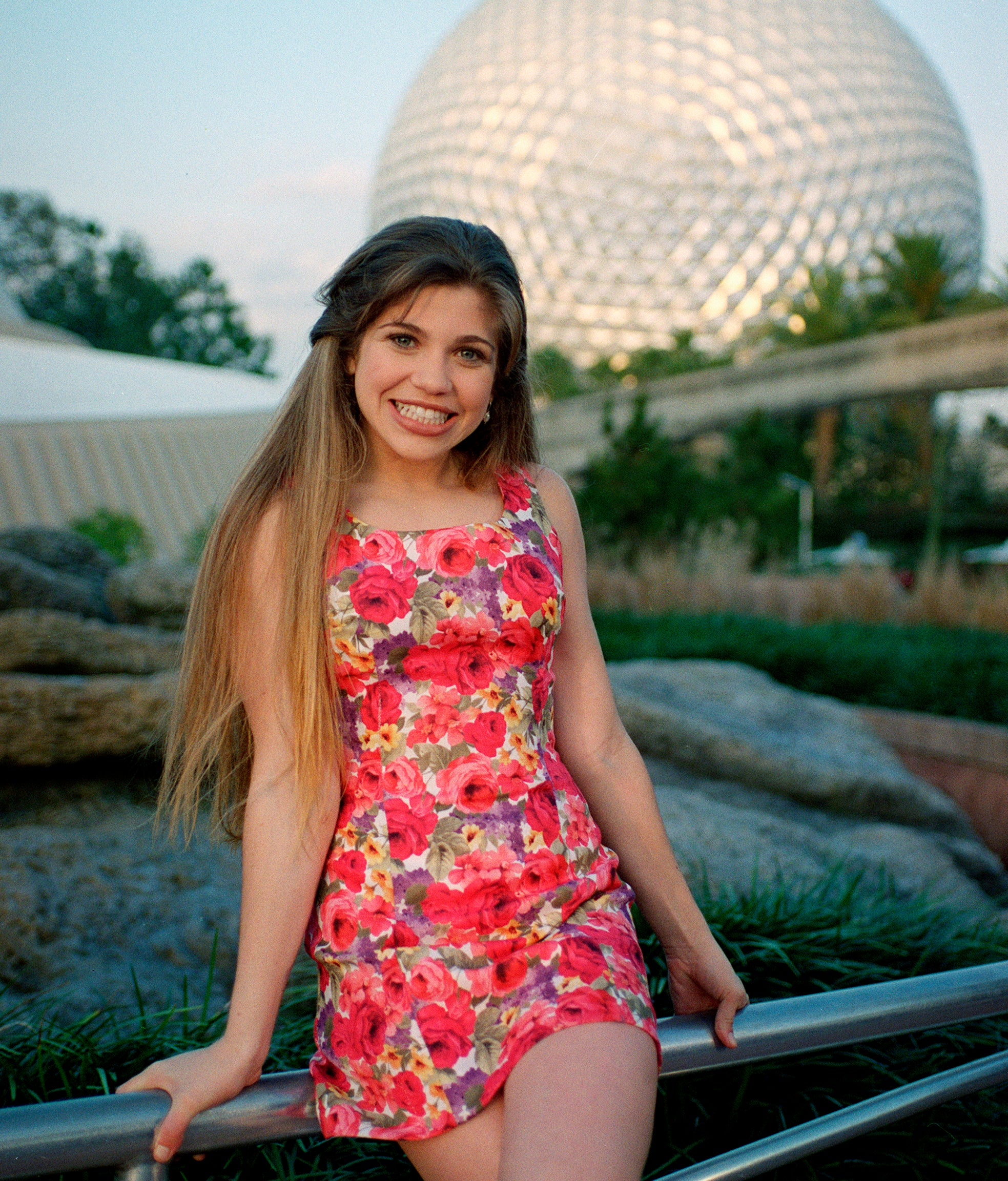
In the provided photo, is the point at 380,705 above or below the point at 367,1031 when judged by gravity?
above

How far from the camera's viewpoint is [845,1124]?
1.57 meters

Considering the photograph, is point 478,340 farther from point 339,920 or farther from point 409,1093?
point 409,1093

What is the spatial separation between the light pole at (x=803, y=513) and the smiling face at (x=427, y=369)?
11184 mm

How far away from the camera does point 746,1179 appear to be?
57.7 inches

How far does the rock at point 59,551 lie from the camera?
5.70 meters

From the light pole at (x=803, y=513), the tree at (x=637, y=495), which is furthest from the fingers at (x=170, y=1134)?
the light pole at (x=803, y=513)

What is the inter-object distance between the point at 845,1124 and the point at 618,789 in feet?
1.99

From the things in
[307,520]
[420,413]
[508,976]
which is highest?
[420,413]

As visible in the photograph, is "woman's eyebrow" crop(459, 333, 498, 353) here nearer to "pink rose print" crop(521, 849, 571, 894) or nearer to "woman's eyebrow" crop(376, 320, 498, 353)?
"woman's eyebrow" crop(376, 320, 498, 353)

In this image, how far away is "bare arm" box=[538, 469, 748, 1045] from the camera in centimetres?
178

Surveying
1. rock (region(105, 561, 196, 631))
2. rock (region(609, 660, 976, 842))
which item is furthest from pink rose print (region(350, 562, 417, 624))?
rock (region(105, 561, 196, 631))

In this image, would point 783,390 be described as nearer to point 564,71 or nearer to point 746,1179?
point 746,1179

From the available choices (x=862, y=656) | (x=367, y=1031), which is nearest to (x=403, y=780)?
(x=367, y=1031)

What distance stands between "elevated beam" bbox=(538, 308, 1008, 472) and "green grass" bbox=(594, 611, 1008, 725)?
330 centimetres
